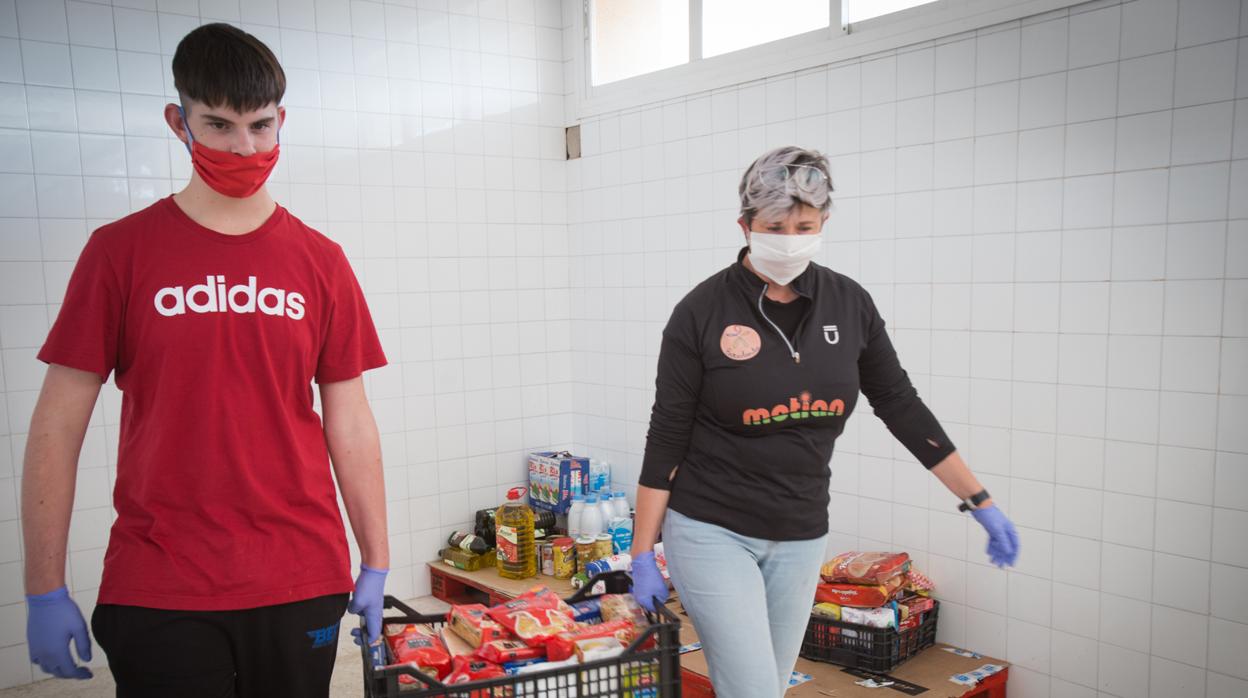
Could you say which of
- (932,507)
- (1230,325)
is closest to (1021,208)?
(1230,325)

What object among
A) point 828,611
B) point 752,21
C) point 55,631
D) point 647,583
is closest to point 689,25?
point 752,21

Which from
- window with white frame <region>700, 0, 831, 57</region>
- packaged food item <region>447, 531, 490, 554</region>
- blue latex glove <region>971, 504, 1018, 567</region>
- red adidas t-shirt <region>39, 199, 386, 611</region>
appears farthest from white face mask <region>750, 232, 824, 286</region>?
packaged food item <region>447, 531, 490, 554</region>

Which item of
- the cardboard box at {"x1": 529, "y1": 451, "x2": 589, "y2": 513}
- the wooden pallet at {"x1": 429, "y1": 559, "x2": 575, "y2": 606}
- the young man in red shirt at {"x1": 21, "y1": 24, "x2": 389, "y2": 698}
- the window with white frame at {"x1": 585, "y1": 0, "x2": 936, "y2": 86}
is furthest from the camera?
the cardboard box at {"x1": 529, "y1": 451, "x2": 589, "y2": 513}

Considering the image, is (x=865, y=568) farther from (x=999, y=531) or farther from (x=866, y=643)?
(x=999, y=531)

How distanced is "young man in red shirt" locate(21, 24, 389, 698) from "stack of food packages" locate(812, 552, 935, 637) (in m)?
2.00

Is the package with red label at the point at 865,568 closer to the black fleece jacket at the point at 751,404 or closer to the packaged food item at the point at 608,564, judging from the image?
the packaged food item at the point at 608,564

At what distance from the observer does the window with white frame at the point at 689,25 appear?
3562 millimetres

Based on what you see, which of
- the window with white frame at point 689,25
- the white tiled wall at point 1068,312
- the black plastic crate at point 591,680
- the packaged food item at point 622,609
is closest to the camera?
the black plastic crate at point 591,680

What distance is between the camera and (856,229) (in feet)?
11.4

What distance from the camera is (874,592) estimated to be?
3000 millimetres

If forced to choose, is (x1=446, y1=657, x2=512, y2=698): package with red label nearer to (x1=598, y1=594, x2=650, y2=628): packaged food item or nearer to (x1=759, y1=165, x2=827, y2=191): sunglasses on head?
(x1=598, y1=594, x2=650, y2=628): packaged food item

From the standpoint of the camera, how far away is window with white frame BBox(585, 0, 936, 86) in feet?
11.7

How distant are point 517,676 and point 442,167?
3287 mm

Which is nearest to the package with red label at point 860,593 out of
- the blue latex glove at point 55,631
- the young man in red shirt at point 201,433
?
the young man in red shirt at point 201,433
